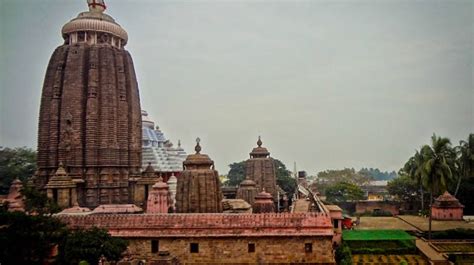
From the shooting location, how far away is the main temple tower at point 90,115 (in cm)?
2023

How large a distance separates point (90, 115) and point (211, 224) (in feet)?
30.8

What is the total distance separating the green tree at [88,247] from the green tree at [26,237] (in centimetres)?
45

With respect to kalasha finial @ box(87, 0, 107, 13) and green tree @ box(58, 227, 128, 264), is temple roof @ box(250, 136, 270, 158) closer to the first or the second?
kalasha finial @ box(87, 0, 107, 13)

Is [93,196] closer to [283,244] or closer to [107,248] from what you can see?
[107,248]

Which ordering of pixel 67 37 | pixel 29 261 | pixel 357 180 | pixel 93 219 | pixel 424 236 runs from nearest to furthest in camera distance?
pixel 29 261, pixel 93 219, pixel 67 37, pixel 424 236, pixel 357 180

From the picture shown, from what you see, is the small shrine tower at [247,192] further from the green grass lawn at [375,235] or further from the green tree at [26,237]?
the green tree at [26,237]

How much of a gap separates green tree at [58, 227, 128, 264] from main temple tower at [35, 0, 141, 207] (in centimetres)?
755

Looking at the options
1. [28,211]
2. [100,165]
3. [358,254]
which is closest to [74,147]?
[100,165]

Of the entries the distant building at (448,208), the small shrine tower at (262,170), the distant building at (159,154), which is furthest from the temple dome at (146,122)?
the distant building at (448,208)

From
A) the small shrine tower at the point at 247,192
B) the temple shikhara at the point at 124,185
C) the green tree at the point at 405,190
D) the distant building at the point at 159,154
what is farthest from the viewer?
the green tree at the point at 405,190

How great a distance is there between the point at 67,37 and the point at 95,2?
2.23 metres

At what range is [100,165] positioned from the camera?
20.4m

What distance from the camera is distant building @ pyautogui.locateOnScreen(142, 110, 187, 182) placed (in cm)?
3167

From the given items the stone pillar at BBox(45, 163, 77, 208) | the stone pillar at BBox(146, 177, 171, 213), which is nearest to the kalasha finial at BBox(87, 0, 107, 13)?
the stone pillar at BBox(45, 163, 77, 208)
